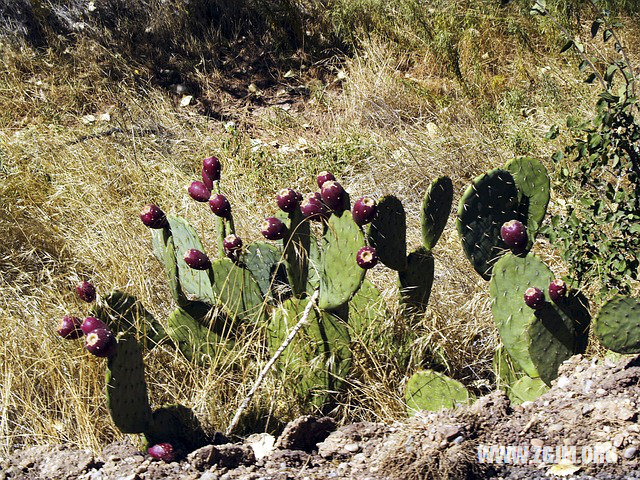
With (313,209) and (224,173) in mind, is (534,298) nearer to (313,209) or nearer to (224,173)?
(313,209)

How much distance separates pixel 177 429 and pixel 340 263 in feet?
2.58

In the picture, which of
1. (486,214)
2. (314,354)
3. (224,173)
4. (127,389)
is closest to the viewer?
(127,389)

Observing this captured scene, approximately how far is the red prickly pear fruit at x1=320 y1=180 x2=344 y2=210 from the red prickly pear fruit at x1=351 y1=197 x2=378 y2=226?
9cm

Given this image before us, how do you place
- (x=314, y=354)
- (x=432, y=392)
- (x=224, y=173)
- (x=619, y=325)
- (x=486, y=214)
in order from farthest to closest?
1. (x=224, y=173)
2. (x=486, y=214)
3. (x=314, y=354)
4. (x=432, y=392)
5. (x=619, y=325)

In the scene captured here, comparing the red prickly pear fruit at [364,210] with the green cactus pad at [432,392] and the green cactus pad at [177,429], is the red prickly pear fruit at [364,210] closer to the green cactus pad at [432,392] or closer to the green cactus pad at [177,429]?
the green cactus pad at [432,392]

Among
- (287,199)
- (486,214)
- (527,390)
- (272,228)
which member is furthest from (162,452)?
(486,214)

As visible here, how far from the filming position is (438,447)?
238 centimetres

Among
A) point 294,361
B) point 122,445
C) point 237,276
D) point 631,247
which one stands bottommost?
point 122,445

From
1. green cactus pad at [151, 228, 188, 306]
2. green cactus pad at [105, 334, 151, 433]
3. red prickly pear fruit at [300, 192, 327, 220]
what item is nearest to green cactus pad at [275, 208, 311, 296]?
red prickly pear fruit at [300, 192, 327, 220]

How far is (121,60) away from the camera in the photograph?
6.45 m

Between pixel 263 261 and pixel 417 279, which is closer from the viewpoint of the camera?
pixel 417 279

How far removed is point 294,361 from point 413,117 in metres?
2.93

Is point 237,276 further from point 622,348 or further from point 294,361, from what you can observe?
point 622,348

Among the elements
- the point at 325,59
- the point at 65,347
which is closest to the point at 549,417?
the point at 65,347
